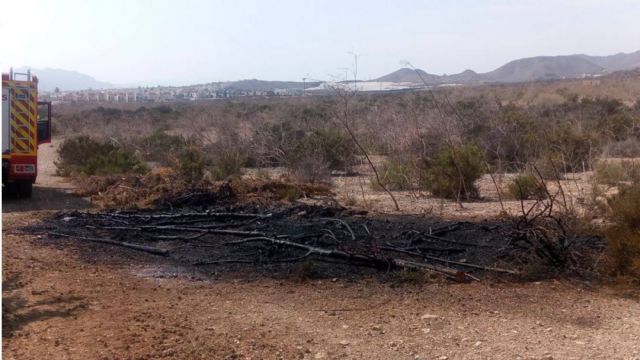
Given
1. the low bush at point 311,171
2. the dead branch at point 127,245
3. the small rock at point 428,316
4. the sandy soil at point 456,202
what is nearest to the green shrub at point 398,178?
the sandy soil at point 456,202

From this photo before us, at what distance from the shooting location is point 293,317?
6.29 m

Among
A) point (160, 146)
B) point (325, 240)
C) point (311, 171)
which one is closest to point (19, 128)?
point (311, 171)

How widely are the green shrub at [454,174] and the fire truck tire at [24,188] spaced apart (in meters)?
8.51

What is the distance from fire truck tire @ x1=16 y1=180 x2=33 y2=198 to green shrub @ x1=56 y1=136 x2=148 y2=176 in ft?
12.2

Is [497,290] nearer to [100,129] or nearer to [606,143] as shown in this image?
[606,143]

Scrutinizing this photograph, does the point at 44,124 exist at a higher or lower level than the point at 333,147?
higher

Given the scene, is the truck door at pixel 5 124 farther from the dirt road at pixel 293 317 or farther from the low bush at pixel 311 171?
the low bush at pixel 311 171

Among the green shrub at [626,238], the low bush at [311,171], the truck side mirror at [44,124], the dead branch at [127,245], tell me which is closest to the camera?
the green shrub at [626,238]

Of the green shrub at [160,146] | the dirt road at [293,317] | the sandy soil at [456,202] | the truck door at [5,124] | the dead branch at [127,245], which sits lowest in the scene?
the dirt road at [293,317]

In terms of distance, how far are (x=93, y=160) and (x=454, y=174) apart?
11.4 meters

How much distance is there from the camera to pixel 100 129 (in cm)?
3941

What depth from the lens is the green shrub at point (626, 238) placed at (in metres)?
7.27

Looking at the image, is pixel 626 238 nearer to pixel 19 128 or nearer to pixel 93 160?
pixel 19 128

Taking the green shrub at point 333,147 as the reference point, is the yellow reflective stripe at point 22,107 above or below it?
above
